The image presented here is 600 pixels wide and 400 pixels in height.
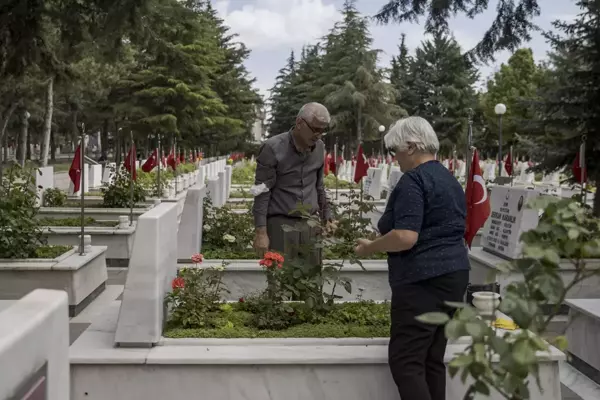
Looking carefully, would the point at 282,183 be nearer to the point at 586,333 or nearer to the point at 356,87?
the point at 586,333

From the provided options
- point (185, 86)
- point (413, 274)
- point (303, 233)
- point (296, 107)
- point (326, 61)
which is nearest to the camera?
point (413, 274)

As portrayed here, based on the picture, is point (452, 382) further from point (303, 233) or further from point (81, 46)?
point (81, 46)

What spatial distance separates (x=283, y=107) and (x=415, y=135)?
257 feet

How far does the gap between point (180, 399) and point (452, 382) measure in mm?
1596

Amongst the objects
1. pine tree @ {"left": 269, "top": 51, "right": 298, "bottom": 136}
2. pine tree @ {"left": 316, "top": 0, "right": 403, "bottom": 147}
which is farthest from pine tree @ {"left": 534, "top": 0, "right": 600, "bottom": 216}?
pine tree @ {"left": 269, "top": 51, "right": 298, "bottom": 136}

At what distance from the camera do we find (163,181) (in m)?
18.5

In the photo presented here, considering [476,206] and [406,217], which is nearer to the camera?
[406,217]

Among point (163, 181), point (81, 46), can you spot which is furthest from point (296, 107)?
point (81, 46)

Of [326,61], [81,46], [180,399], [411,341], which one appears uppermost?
[326,61]

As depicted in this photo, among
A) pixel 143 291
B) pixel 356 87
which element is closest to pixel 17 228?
pixel 143 291

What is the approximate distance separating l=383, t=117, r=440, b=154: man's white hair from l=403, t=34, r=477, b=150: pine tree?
60.8 m

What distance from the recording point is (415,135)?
12.5 ft

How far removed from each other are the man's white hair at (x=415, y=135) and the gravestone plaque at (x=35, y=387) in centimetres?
240

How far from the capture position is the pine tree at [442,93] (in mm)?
64500
